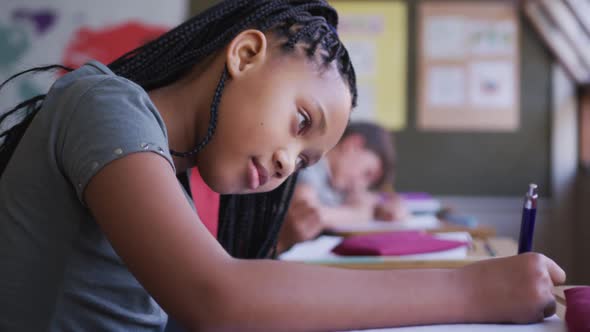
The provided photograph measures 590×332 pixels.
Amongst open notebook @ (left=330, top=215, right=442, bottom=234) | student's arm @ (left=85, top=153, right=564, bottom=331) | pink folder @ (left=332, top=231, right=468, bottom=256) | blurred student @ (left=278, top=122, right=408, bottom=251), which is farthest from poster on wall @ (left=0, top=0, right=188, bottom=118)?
student's arm @ (left=85, top=153, right=564, bottom=331)

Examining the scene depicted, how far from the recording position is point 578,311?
57cm

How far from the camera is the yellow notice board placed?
356 centimetres

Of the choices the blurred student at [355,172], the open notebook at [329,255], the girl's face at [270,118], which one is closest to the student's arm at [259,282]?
the girl's face at [270,118]

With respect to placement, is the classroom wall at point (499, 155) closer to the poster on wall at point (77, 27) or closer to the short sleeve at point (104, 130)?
the poster on wall at point (77, 27)

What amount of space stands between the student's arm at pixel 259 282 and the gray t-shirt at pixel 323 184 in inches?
65.6

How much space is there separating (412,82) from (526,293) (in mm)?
3076

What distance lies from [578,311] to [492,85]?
123 inches

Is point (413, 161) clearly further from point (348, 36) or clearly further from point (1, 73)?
point (1, 73)

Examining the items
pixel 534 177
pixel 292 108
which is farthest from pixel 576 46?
pixel 292 108

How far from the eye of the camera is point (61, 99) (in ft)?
2.11

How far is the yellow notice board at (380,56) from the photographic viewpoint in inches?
140

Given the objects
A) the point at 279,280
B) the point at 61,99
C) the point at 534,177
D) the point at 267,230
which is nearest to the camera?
the point at 279,280

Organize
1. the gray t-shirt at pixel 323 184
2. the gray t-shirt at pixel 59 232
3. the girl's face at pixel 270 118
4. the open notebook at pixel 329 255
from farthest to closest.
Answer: the gray t-shirt at pixel 323 184 → the open notebook at pixel 329 255 → the girl's face at pixel 270 118 → the gray t-shirt at pixel 59 232

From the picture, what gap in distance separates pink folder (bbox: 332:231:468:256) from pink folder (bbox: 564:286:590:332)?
47 centimetres
